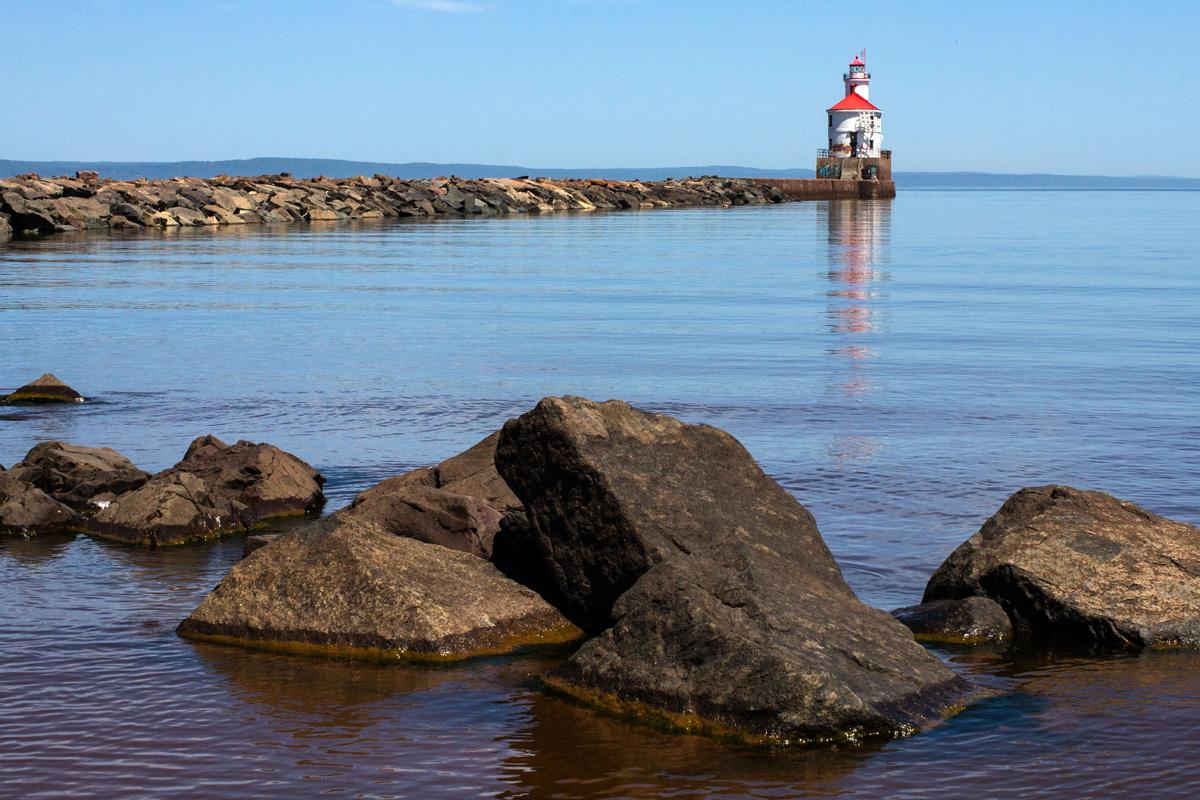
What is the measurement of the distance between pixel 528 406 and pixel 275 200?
63.9 m

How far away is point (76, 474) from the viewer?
12641mm

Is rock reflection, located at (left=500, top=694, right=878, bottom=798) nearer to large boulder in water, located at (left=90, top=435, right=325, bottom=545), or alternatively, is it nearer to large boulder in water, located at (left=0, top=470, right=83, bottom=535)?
large boulder in water, located at (left=90, top=435, right=325, bottom=545)

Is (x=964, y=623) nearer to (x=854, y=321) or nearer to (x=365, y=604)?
(x=365, y=604)

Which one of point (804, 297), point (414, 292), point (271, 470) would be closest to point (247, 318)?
point (414, 292)

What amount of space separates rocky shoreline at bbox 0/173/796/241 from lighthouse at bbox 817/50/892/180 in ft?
38.5

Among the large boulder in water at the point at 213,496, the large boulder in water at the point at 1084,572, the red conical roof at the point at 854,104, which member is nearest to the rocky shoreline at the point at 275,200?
the red conical roof at the point at 854,104

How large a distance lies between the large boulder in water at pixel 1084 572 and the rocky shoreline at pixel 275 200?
5601 centimetres

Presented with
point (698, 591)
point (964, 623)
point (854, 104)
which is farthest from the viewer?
point (854, 104)

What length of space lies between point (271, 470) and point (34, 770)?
19.0 ft

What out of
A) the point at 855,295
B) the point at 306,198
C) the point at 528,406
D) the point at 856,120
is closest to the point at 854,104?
the point at 856,120

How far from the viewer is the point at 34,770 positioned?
6867 mm

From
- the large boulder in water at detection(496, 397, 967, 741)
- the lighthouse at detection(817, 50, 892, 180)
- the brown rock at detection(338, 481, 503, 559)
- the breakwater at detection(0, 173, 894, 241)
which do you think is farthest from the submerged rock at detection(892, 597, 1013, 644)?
the lighthouse at detection(817, 50, 892, 180)

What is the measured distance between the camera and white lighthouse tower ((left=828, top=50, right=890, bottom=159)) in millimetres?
111938

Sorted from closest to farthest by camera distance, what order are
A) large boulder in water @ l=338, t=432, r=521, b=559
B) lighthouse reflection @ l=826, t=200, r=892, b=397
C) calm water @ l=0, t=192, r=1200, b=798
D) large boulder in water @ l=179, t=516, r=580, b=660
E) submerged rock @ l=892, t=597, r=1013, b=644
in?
1. calm water @ l=0, t=192, r=1200, b=798
2. large boulder in water @ l=179, t=516, r=580, b=660
3. submerged rock @ l=892, t=597, r=1013, b=644
4. large boulder in water @ l=338, t=432, r=521, b=559
5. lighthouse reflection @ l=826, t=200, r=892, b=397
